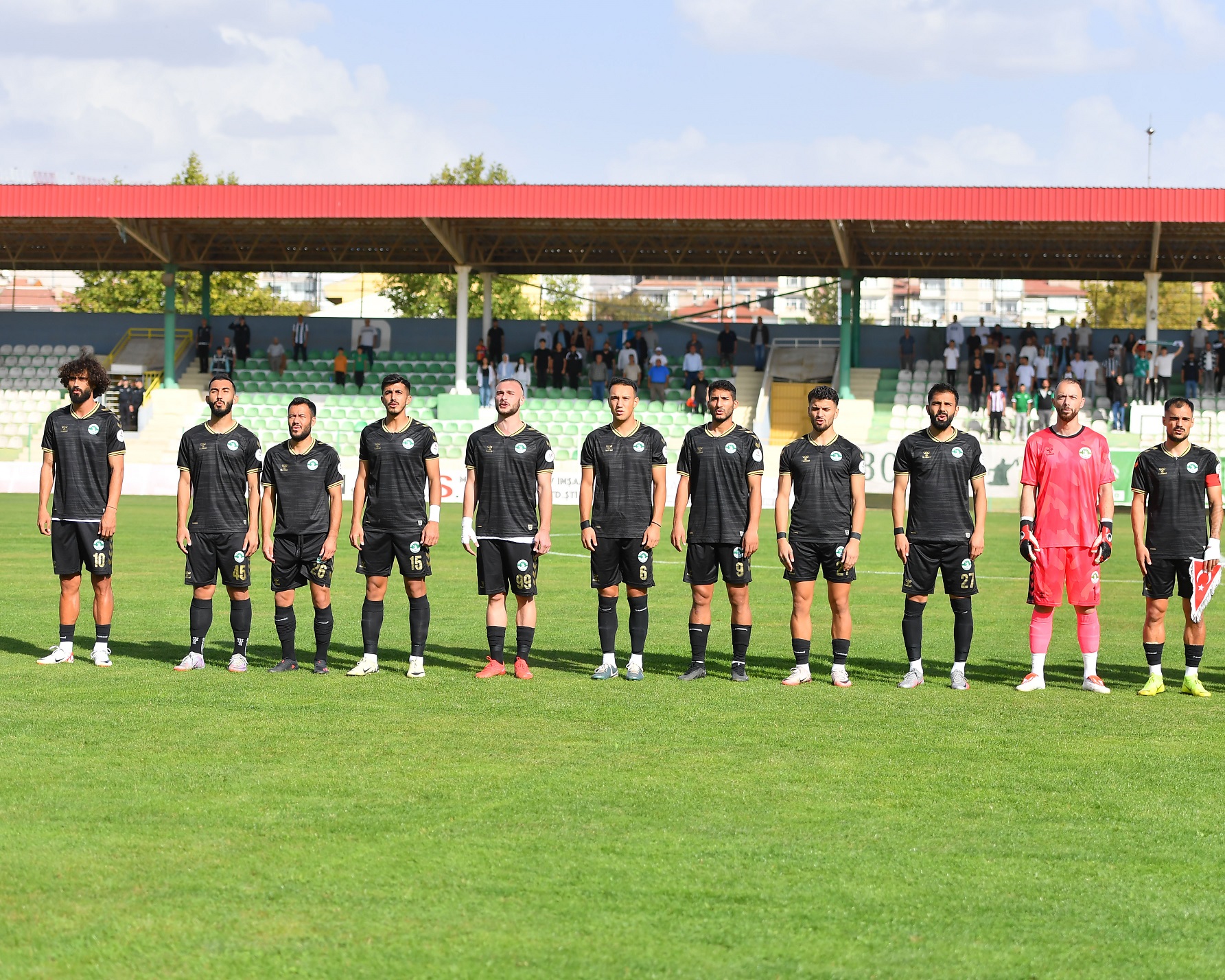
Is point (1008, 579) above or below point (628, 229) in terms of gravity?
below

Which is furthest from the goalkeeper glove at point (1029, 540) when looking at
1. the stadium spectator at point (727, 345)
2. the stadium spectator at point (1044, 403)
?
the stadium spectator at point (727, 345)

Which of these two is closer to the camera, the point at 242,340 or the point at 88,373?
the point at 88,373

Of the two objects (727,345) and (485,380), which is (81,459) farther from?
(727,345)

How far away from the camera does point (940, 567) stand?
30.3 feet

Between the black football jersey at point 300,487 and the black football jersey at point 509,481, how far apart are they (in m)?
0.96

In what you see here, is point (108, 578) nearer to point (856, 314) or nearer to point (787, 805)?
point (787, 805)

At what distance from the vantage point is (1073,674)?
971cm

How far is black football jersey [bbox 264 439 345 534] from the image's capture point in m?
9.29

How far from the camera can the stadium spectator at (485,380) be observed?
35.9 metres

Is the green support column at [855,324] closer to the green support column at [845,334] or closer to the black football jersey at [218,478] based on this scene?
the green support column at [845,334]

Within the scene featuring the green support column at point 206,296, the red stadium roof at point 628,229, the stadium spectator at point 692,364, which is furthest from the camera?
the green support column at point 206,296

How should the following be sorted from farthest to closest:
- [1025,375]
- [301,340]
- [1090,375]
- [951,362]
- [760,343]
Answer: [301,340] → [760,343] → [951,362] → [1090,375] → [1025,375]

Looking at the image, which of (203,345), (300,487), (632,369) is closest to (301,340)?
(203,345)

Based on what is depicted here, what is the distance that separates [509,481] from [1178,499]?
430 cm
